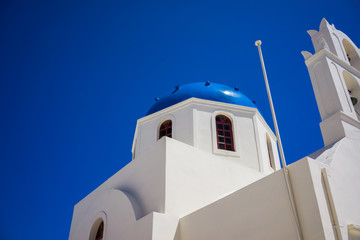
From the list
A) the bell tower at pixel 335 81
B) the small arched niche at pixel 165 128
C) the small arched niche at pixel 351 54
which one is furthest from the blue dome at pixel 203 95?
the small arched niche at pixel 351 54

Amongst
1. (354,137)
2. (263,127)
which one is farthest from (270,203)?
(263,127)

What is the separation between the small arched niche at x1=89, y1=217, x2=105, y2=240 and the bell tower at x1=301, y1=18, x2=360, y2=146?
5940 mm

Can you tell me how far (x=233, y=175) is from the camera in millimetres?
9008

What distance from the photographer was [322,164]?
211 inches

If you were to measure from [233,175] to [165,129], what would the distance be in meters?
3.32

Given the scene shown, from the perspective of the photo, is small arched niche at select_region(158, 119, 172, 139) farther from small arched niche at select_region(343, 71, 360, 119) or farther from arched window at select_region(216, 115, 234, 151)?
small arched niche at select_region(343, 71, 360, 119)

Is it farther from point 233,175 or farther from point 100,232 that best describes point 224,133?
point 100,232

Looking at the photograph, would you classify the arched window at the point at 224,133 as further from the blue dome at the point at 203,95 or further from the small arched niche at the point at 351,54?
the small arched niche at the point at 351,54

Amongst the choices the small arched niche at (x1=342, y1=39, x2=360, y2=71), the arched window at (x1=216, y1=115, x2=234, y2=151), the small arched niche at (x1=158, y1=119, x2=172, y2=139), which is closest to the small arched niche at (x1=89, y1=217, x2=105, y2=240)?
the small arched niche at (x1=158, y1=119, x2=172, y2=139)

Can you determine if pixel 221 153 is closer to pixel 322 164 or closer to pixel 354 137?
pixel 354 137

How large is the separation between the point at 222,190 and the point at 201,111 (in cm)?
344

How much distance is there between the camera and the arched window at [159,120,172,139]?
11.4m

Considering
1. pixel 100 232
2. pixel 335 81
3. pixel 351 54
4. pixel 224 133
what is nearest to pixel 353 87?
pixel 335 81

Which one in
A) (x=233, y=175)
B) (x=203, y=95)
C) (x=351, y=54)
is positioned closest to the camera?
(x=233, y=175)
